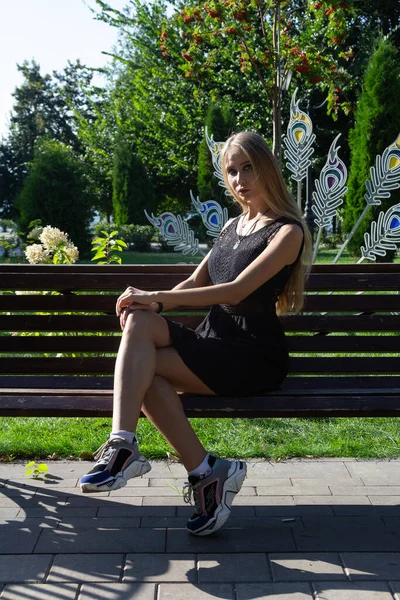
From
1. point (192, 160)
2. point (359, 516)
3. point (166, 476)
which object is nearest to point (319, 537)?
point (359, 516)

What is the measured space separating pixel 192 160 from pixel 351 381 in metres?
24.2

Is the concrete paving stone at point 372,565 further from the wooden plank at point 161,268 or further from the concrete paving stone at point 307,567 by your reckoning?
the wooden plank at point 161,268

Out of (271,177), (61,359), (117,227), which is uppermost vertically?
(271,177)

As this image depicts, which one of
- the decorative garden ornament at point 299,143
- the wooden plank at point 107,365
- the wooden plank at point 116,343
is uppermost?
the decorative garden ornament at point 299,143

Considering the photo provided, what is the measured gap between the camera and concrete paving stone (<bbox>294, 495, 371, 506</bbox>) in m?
3.41

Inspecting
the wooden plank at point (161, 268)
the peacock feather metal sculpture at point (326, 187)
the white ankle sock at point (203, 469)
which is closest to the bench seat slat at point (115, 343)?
the wooden plank at point (161, 268)

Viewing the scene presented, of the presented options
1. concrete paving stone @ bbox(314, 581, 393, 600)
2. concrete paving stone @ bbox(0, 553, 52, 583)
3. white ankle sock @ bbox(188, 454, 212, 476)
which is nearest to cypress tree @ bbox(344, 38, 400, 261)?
white ankle sock @ bbox(188, 454, 212, 476)

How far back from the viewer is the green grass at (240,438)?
13.3 feet

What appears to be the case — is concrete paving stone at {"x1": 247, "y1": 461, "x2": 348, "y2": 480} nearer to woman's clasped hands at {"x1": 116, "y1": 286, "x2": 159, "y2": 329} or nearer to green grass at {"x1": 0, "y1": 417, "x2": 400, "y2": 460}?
green grass at {"x1": 0, "y1": 417, "x2": 400, "y2": 460}

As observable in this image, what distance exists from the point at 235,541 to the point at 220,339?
0.80 meters

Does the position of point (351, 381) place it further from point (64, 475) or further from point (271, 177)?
point (64, 475)

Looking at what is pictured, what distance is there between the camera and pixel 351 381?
3424 mm

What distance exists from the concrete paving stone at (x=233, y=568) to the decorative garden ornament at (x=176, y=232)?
4.45 m

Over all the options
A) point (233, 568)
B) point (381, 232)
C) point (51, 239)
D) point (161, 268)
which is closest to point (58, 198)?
point (381, 232)
